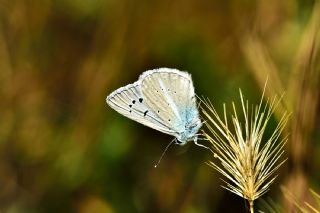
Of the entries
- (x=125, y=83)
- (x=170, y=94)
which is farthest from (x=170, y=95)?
(x=125, y=83)

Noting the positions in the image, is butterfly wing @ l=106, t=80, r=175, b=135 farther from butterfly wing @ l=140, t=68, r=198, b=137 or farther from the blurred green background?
the blurred green background

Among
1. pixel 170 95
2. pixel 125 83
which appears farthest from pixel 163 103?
pixel 125 83

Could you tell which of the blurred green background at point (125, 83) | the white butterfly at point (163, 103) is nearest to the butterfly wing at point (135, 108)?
the white butterfly at point (163, 103)

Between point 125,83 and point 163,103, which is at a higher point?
point 163,103

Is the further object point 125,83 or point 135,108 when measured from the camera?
point 125,83

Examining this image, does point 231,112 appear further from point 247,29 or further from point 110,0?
point 110,0

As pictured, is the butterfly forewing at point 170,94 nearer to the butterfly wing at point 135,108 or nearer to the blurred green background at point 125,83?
the butterfly wing at point 135,108

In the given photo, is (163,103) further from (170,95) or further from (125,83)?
(125,83)

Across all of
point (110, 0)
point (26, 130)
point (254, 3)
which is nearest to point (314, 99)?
point (254, 3)
